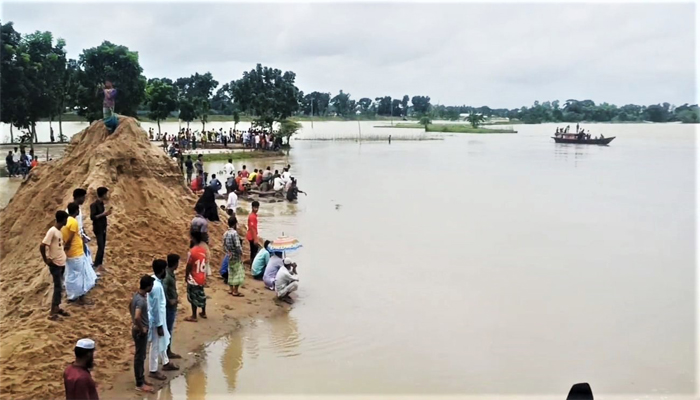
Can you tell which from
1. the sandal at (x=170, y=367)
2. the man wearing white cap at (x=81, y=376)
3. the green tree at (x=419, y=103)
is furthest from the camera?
the green tree at (x=419, y=103)

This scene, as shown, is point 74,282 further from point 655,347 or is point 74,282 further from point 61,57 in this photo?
point 61,57

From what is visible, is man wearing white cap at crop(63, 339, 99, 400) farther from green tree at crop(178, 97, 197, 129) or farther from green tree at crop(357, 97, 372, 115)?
green tree at crop(357, 97, 372, 115)

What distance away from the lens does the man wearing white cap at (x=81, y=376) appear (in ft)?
17.1

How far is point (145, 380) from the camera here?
749cm

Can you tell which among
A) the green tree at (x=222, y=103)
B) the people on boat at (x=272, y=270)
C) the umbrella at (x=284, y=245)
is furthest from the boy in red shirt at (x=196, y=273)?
the green tree at (x=222, y=103)

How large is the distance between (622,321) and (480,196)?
1720cm

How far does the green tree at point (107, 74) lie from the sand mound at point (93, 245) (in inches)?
1018

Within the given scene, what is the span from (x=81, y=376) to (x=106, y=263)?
4.48m

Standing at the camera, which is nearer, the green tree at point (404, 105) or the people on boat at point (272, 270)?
the people on boat at point (272, 270)

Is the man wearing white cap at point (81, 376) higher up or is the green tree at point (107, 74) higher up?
the green tree at point (107, 74)

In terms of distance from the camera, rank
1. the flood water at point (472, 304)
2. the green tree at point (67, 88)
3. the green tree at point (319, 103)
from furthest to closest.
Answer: the green tree at point (319, 103) → the green tree at point (67, 88) → the flood water at point (472, 304)

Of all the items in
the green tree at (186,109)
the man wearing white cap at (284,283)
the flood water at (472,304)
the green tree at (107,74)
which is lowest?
the flood water at (472,304)

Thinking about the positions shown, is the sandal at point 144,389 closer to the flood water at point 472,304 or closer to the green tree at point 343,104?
the flood water at point 472,304

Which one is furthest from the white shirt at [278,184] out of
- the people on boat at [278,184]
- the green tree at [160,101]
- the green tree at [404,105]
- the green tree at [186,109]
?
the green tree at [404,105]
